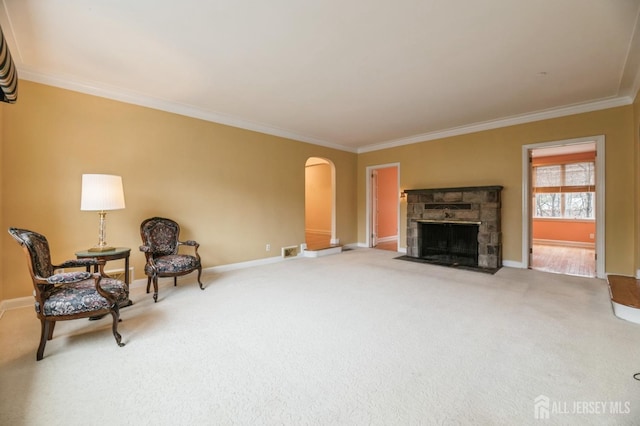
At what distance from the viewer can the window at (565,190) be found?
296 inches

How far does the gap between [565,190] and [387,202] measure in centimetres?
490

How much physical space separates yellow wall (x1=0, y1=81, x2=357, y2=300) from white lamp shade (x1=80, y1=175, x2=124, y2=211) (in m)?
0.95

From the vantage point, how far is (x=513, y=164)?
16.7 feet

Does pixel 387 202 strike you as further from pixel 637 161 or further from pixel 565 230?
pixel 637 161

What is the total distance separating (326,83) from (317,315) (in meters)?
2.86

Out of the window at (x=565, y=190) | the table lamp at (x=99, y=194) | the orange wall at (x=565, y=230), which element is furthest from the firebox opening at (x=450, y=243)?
the table lamp at (x=99, y=194)

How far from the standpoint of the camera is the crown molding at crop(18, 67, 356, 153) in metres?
3.33

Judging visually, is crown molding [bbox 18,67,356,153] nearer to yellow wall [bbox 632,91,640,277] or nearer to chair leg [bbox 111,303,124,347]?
chair leg [bbox 111,303,124,347]

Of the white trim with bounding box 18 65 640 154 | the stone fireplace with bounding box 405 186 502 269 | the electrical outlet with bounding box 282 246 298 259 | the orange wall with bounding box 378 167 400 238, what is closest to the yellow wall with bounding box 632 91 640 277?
the white trim with bounding box 18 65 640 154

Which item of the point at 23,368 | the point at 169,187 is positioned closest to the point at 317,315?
the point at 23,368

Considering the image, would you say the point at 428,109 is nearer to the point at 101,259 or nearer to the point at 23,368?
the point at 101,259

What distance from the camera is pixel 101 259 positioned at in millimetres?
2857

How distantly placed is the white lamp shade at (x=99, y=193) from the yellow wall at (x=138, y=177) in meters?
0.95

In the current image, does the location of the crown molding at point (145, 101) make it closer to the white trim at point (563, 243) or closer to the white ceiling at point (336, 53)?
the white ceiling at point (336, 53)
